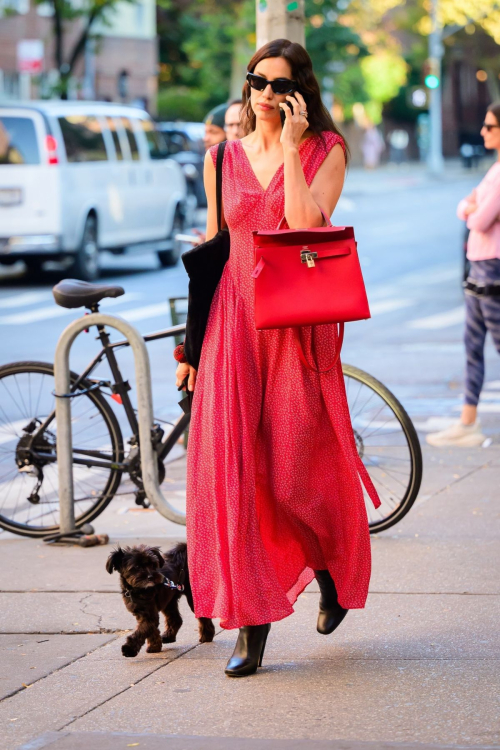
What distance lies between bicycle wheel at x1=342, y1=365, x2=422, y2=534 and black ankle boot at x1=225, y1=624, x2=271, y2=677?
1756mm

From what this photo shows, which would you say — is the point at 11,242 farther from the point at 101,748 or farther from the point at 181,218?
the point at 101,748

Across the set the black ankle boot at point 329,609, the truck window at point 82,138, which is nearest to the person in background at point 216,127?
the black ankle boot at point 329,609

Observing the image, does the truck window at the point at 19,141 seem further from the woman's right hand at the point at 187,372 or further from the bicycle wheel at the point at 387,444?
the woman's right hand at the point at 187,372

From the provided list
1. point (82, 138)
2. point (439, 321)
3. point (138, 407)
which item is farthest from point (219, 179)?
point (82, 138)

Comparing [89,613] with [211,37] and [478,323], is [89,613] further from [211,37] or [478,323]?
[211,37]

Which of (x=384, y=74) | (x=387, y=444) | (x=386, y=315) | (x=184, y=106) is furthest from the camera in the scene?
(x=384, y=74)

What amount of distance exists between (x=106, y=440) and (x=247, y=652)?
6.76ft

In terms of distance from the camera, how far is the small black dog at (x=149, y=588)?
4.32 metres

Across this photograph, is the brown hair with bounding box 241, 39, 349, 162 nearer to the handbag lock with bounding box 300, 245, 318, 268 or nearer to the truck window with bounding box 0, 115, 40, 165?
the handbag lock with bounding box 300, 245, 318, 268

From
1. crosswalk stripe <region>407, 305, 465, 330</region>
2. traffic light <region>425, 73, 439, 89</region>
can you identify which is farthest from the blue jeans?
traffic light <region>425, 73, 439, 89</region>

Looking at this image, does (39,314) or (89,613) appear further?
(39,314)

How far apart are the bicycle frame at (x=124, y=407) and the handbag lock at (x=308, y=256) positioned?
6.25 ft

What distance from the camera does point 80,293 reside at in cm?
577

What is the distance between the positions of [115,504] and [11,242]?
10.7 metres
